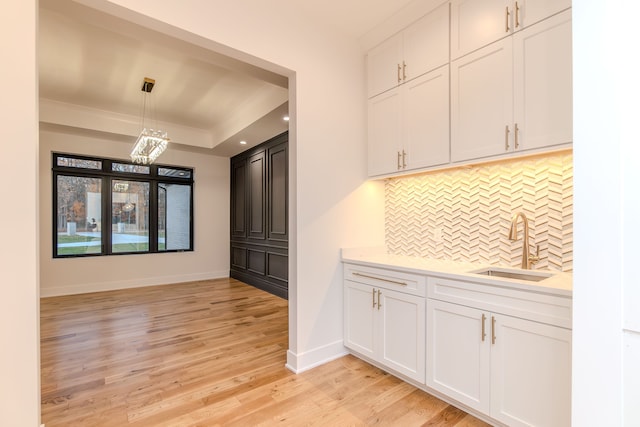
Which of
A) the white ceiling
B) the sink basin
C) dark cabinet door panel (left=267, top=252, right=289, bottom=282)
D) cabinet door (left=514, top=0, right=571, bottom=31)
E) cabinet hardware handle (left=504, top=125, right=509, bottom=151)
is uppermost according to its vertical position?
the white ceiling

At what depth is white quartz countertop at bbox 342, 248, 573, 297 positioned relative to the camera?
1586mm

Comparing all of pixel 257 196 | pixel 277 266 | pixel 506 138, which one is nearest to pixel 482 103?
pixel 506 138

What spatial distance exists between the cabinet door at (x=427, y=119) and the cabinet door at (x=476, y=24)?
186mm

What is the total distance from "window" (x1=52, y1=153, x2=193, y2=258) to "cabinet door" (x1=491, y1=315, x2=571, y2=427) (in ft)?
19.6

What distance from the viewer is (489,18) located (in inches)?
81.1

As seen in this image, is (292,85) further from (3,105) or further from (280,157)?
(280,157)

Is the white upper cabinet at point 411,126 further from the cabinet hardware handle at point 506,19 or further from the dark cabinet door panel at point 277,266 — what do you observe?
the dark cabinet door panel at point 277,266

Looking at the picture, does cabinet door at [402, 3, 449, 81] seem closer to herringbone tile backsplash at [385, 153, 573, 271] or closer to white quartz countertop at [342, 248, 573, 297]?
herringbone tile backsplash at [385, 153, 573, 271]

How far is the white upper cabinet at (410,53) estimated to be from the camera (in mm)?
2338

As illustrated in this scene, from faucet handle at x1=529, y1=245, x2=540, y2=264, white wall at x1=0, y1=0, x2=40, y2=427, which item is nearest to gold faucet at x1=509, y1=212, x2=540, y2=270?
faucet handle at x1=529, y1=245, x2=540, y2=264

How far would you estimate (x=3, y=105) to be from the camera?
145 cm

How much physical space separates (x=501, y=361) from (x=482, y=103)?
5.56 feet

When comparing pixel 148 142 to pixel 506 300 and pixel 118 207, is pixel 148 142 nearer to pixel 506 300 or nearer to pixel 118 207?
pixel 118 207
